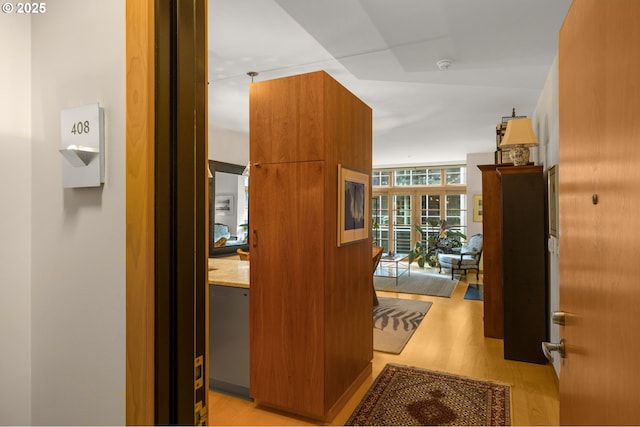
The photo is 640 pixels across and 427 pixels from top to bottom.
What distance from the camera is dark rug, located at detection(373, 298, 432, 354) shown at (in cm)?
382

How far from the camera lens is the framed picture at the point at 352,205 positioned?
254 cm

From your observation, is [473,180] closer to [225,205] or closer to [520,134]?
[520,134]

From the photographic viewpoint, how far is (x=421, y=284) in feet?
22.6

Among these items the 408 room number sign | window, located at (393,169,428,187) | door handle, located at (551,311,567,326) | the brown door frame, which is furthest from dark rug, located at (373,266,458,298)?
the 408 room number sign

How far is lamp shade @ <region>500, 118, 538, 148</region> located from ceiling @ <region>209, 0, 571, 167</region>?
444mm

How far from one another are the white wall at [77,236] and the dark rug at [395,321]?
316 cm

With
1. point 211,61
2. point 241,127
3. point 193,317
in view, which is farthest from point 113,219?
point 241,127

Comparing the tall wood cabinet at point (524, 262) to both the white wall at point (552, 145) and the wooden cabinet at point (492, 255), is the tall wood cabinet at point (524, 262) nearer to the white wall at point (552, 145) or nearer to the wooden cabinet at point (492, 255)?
the white wall at point (552, 145)

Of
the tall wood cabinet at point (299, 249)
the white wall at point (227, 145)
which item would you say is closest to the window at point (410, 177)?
the white wall at point (227, 145)

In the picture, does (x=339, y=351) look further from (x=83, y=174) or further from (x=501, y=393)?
(x=83, y=174)

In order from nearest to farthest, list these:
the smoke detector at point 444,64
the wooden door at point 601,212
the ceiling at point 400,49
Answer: the wooden door at point 601,212, the ceiling at point 400,49, the smoke detector at point 444,64

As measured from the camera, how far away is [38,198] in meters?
0.94

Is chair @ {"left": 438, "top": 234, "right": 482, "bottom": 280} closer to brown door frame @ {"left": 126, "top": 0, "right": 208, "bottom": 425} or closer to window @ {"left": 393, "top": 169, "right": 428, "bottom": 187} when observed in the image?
window @ {"left": 393, "top": 169, "right": 428, "bottom": 187}

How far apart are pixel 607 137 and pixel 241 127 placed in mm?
5511
